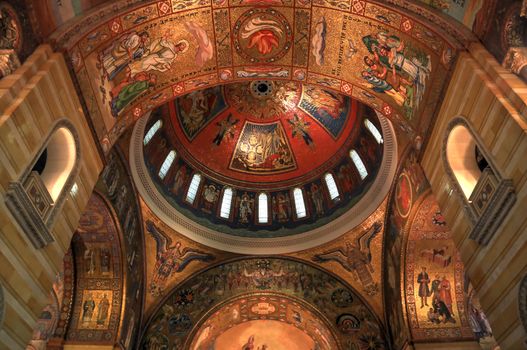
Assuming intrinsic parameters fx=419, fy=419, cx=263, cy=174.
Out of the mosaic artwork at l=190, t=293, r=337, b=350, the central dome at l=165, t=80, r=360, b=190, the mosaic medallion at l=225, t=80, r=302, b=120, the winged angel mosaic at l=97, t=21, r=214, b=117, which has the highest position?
the mosaic medallion at l=225, t=80, r=302, b=120

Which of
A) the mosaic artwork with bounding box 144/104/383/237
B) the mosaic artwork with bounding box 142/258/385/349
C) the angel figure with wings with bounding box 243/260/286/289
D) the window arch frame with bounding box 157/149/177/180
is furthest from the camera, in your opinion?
the angel figure with wings with bounding box 243/260/286/289

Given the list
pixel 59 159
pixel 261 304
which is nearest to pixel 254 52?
A: pixel 59 159

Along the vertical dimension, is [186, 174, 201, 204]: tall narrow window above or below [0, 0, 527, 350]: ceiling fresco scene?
above

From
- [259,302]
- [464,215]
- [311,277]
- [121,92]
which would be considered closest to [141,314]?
[259,302]

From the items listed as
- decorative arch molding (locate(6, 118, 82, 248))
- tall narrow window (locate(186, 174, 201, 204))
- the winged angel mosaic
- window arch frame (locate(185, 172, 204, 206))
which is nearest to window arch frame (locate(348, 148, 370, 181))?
window arch frame (locate(185, 172, 204, 206))

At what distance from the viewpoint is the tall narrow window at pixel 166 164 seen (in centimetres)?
1725

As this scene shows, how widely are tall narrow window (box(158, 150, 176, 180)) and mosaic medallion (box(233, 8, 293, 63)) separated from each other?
7.96 metres

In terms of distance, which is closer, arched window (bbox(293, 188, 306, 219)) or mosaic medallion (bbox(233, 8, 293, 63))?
mosaic medallion (bbox(233, 8, 293, 63))

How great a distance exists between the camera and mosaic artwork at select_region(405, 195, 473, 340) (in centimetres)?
1384

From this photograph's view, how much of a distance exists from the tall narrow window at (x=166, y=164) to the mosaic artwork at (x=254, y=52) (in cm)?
660

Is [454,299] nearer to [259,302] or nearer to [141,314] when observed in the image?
[259,302]

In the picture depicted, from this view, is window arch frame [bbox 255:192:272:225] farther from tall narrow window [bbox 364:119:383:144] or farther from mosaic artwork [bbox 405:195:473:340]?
mosaic artwork [bbox 405:195:473:340]

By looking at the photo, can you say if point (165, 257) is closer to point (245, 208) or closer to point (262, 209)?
point (245, 208)

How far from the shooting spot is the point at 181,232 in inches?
671
